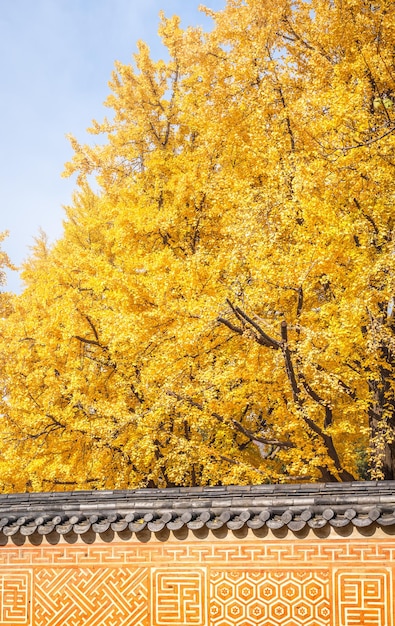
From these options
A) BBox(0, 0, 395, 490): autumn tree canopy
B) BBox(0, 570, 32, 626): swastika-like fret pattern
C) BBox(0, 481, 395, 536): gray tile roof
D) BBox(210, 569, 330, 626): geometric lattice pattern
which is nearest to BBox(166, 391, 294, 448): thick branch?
BBox(0, 0, 395, 490): autumn tree canopy

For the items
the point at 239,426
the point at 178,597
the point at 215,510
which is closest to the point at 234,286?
the point at 239,426

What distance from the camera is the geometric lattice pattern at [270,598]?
21.7 ft

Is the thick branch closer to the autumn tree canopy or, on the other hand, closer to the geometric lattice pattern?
the autumn tree canopy

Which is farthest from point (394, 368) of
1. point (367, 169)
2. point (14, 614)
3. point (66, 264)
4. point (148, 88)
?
point (148, 88)

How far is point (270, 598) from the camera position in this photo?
22.1ft

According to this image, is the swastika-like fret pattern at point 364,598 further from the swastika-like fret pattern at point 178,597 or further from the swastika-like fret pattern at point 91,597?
the swastika-like fret pattern at point 91,597

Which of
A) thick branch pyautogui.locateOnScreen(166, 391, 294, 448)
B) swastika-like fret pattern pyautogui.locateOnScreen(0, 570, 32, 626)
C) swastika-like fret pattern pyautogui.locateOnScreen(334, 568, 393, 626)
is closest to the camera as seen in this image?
swastika-like fret pattern pyautogui.locateOnScreen(334, 568, 393, 626)

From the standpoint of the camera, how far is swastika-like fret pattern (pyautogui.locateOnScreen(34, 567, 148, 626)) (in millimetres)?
7031

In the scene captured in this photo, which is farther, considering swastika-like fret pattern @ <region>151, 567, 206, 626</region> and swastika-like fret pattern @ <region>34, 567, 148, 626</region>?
swastika-like fret pattern @ <region>34, 567, 148, 626</region>

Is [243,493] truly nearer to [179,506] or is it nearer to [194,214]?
[179,506]

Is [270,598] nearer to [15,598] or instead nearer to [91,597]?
[91,597]

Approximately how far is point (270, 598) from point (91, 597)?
5.96ft

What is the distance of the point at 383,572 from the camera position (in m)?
6.44

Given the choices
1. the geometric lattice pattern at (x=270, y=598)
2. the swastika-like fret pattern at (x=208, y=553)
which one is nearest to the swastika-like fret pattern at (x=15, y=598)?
the swastika-like fret pattern at (x=208, y=553)
